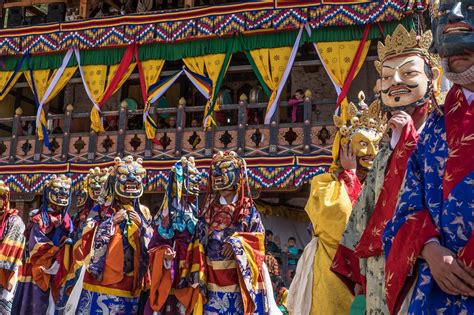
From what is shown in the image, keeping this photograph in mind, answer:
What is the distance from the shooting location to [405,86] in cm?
344

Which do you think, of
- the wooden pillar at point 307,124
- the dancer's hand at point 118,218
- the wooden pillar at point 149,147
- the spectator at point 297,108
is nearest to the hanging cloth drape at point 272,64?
the spectator at point 297,108

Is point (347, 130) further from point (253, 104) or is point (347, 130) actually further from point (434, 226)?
point (253, 104)

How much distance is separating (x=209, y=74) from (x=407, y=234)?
1039 cm

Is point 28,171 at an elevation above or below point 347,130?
below

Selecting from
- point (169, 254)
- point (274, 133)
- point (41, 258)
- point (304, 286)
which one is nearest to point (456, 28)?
point (304, 286)

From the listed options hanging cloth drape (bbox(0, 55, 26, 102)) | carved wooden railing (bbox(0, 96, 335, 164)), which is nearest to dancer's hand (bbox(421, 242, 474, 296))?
carved wooden railing (bbox(0, 96, 335, 164))

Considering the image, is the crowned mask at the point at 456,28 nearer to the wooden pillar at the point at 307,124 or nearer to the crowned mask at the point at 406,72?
the crowned mask at the point at 406,72

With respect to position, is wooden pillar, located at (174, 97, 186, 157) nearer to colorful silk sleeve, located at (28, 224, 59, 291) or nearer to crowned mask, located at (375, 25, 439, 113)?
colorful silk sleeve, located at (28, 224, 59, 291)

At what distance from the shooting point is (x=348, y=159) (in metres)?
4.34

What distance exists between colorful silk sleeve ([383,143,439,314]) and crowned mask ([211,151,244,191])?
10.4ft

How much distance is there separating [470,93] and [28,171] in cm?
1219

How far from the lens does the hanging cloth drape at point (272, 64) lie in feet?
39.8

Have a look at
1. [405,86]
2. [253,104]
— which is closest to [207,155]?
[253,104]

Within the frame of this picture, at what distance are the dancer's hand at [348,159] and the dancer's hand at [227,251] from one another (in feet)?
4.89
